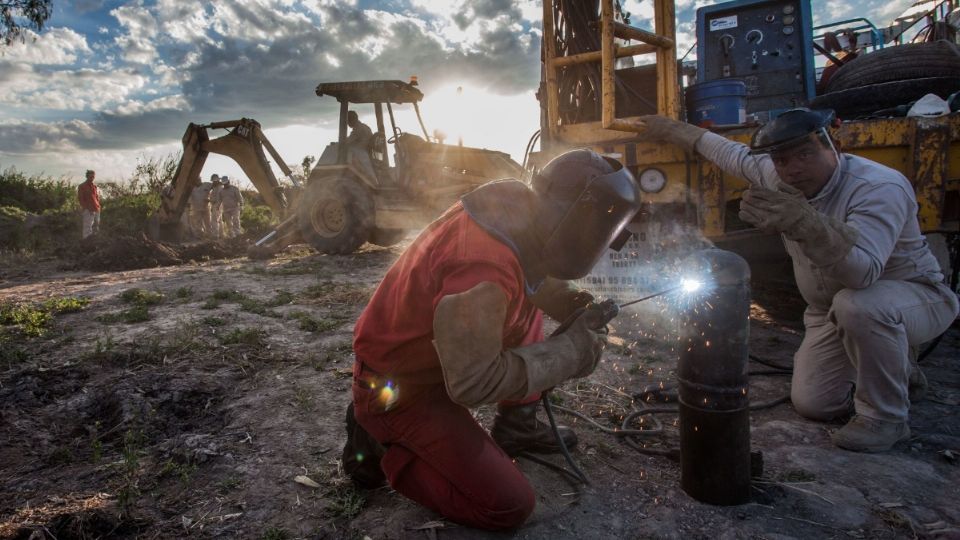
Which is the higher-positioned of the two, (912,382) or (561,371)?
(561,371)

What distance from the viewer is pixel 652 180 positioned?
4695 mm

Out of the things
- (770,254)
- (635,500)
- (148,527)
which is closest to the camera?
(148,527)

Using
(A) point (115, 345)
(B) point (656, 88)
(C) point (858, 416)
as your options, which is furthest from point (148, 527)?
(B) point (656, 88)

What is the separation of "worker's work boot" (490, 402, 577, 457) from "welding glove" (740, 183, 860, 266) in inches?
59.9

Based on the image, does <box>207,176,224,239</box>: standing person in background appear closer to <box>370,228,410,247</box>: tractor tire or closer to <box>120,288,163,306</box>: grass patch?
<box>370,228,410,247</box>: tractor tire

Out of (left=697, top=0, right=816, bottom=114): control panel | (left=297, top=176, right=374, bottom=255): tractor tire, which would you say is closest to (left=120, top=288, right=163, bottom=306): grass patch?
(left=297, top=176, right=374, bottom=255): tractor tire

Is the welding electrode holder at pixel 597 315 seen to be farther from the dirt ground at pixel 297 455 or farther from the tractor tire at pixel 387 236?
the tractor tire at pixel 387 236

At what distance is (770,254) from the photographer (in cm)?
566

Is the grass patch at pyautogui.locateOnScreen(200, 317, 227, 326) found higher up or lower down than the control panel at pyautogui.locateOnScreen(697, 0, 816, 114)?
lower down

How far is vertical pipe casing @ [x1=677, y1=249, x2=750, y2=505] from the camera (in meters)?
2.41

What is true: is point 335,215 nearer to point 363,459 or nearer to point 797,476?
point 363,459

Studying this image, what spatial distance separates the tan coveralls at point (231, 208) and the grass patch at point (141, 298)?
11.0 m

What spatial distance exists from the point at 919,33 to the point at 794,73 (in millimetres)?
3966

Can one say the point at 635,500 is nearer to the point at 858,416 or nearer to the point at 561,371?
the point at 561,371
